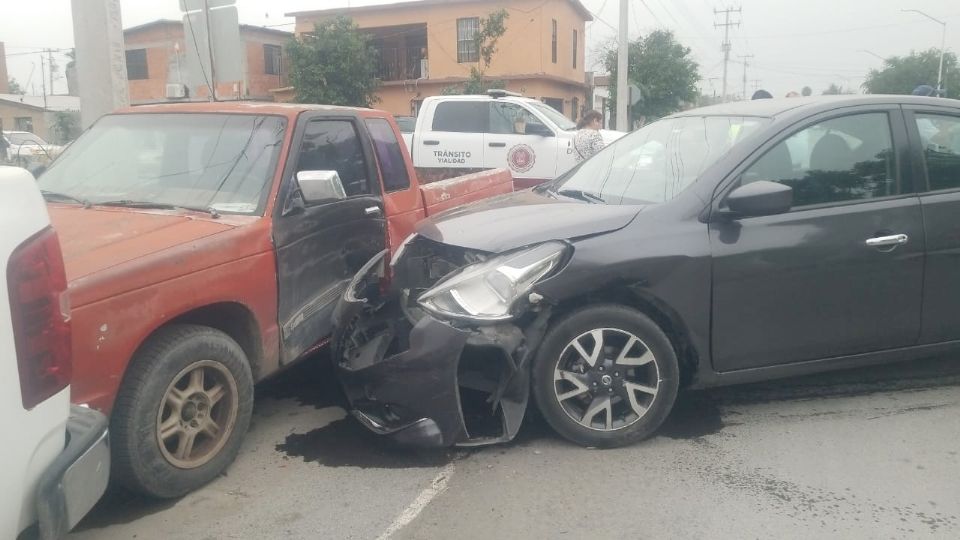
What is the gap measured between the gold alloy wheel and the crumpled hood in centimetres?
58

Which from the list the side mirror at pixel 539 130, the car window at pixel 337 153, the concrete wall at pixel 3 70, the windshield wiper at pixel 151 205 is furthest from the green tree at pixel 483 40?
the concrete wall at pixel 3 70

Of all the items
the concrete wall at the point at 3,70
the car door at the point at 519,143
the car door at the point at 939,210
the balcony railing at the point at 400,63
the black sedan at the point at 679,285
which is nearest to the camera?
the black sedan at the point at 679,285

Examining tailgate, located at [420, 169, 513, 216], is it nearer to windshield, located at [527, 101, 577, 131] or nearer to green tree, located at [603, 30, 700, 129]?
windshield, located at [527, 101, 577, 131]

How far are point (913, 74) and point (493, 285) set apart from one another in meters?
52.0

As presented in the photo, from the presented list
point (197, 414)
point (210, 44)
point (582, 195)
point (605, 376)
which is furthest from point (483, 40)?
point (197, 414)

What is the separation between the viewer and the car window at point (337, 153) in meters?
4.85

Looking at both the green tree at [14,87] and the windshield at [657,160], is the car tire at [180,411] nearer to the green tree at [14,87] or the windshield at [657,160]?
the windshield at [657,160]

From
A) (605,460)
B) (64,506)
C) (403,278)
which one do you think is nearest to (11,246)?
(64,506)

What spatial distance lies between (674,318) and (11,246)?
2.99 m

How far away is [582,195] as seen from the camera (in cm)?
488

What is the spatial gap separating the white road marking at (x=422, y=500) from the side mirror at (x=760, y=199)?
6.32 ft

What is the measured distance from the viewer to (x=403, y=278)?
4.44 metres

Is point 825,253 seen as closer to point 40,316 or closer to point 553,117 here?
point 40,316

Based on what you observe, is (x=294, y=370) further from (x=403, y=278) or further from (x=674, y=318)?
(x=674, y=318)
